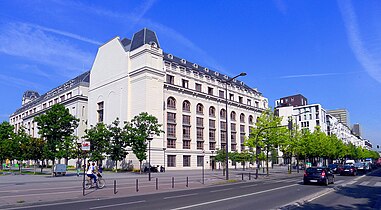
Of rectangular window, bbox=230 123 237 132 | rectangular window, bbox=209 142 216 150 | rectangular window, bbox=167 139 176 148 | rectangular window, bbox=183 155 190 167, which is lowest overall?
rectangular window, bbox=183 155 190 167

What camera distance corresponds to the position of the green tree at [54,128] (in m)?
41.7

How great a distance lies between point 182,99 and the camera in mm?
64688

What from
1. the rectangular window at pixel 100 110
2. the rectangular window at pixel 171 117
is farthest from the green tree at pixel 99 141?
the rectangular window at pixel 100 110

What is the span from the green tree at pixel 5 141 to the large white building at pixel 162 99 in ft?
58.9

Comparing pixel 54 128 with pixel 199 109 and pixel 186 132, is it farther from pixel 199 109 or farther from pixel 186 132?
pixel 199 109

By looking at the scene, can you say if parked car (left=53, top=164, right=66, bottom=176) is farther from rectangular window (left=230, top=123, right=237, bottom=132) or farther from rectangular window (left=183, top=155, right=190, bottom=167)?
rectangular window (left=230, top=123, right=237, bottom=132)

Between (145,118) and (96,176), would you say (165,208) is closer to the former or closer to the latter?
(96,176)

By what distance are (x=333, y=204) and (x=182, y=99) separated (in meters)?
52.3

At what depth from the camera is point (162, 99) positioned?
194ft

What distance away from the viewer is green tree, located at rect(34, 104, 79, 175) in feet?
137

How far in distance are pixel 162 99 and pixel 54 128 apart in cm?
2159

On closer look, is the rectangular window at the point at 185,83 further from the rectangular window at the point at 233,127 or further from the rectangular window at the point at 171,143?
the rectangular window at the point at 233,127

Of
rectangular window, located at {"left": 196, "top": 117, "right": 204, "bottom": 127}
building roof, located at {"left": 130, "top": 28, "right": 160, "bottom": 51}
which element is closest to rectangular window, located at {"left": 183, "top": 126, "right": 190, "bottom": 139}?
rectangular window, located at {"left": 196, "top": 117, "right": 204, "bottom": 127}

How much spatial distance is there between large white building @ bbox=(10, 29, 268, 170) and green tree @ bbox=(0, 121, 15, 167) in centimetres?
1796
